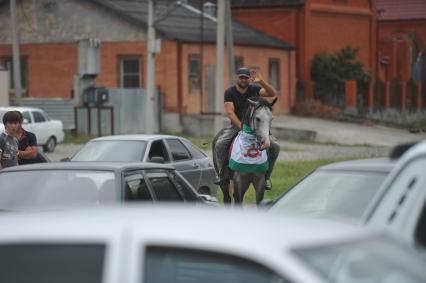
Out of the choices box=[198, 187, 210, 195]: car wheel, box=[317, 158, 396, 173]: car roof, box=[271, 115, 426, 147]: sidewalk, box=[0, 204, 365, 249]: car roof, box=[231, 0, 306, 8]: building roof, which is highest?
box=[231, 0, 306, 8]: building roof

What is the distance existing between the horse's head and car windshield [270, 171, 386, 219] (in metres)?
5.12

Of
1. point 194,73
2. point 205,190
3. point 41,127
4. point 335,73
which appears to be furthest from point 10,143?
point 335,73

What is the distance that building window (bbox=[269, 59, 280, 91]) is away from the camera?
51938 millimetres

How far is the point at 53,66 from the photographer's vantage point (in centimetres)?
4875

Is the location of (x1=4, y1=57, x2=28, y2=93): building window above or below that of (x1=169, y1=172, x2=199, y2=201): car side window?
above

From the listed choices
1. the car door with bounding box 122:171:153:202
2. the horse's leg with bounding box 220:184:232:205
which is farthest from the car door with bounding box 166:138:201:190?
the car door with bounding box 122:171:153:202

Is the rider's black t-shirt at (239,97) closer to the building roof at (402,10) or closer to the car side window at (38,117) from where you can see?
the car side window at (38,117)

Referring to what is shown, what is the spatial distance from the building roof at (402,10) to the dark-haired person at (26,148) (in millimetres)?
48510

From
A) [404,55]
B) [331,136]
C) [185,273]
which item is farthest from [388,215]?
[404,55]

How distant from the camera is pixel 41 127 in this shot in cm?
3847

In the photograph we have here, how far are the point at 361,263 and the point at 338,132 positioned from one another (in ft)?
137

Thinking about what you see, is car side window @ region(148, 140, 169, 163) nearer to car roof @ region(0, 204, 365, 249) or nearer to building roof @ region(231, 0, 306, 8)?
car roof @ region(0, 204, 365, 249)

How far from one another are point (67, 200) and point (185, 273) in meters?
6.30

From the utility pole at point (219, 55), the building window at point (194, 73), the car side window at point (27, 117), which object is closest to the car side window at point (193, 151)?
the utility pole at point (219, 55)
